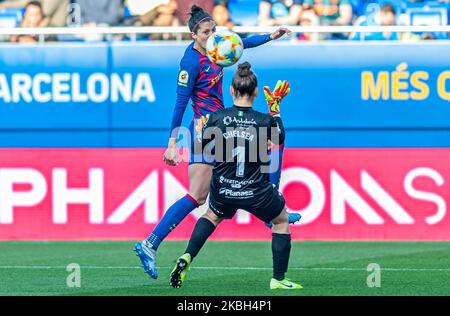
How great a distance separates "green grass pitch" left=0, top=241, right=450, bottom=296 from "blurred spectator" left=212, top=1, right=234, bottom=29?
124 inches

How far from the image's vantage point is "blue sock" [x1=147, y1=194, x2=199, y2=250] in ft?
30.3

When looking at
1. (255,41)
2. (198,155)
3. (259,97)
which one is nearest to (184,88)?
(198,155)

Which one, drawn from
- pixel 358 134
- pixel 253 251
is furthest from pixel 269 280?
pixel 358 134

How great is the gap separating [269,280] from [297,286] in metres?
0.70

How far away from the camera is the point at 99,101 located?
14562 mm

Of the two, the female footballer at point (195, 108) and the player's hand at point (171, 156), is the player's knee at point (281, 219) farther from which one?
the player's hand at point (171, 156)

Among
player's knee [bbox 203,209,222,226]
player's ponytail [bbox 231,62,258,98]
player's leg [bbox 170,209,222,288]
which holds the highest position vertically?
player's ponytail [bbox 231,62,258,98]

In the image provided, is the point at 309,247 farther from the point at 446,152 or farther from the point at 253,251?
the point at 446,152

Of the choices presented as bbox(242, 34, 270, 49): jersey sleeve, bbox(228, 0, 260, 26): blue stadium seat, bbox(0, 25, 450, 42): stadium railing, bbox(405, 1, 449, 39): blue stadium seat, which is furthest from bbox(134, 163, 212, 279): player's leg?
→ bbox(405, 1, 449, 39): blue stadium seat

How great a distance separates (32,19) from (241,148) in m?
7.31

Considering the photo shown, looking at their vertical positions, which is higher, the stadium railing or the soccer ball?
the stadium railing

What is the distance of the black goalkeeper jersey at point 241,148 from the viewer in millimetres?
8461

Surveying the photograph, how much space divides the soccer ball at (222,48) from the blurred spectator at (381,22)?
5490mm

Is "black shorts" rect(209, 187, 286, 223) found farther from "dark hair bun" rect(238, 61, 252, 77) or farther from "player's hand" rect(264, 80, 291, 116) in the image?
"dark hair bun" rect(238, 61, 252, 77)
